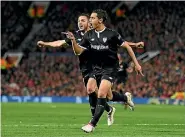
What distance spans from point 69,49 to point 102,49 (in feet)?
97.8

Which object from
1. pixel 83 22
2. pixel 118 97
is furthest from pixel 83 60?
pixel 118 97

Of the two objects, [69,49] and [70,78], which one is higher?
[69,49]

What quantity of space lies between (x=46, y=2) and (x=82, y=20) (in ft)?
107

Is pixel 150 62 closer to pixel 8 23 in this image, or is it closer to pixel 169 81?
pixel 169 81

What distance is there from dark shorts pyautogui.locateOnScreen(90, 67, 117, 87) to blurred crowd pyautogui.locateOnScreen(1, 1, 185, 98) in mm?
23532

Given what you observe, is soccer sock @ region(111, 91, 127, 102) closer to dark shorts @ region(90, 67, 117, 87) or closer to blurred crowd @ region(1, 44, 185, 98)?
dark shorts @ region(90, 67, 117, 87)

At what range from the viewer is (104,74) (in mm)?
12977

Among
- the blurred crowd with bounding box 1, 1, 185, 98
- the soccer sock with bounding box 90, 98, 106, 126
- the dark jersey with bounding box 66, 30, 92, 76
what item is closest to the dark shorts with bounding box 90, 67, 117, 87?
the soccer sock with bounding box 90, 98, 106, 126

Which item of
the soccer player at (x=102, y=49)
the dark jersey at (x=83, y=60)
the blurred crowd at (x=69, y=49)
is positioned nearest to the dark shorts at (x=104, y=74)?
the soccer player at (x=102, y=49)

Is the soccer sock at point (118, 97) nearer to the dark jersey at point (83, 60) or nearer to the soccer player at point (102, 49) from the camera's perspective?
the dark jersey at point (83, 60)

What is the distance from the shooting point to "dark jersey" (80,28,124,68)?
42.3 feet

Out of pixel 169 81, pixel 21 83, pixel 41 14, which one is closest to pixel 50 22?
pixel 41 14

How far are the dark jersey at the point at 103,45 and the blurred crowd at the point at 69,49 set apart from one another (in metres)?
23.8

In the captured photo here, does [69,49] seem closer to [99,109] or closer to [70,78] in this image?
[70,78]
